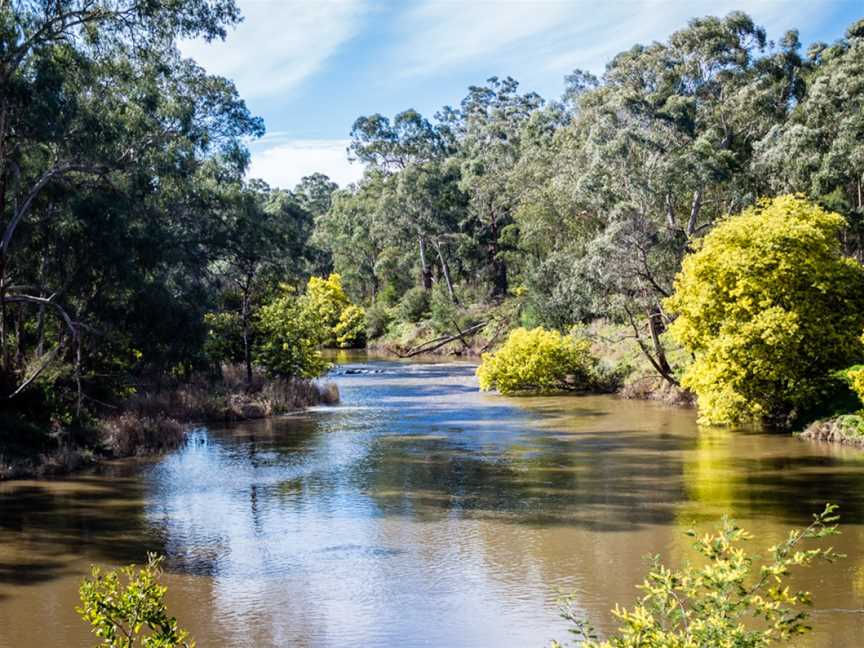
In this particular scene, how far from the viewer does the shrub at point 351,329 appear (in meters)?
64.0

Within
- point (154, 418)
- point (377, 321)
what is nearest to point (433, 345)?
point (377, 321)

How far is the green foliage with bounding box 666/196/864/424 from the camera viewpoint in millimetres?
22859

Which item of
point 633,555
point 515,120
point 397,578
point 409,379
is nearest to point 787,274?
point 633,555

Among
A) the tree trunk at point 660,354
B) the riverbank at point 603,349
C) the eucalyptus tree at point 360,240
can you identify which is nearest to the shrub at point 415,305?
the riverbank at point 603,349

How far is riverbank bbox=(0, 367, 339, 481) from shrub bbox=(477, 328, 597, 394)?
20.6ft

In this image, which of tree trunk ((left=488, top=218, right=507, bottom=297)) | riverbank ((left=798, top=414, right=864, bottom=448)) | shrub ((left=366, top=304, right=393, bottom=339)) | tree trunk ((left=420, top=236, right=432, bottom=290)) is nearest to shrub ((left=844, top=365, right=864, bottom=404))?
riverbank ((left=798, top=414, right=864, bottom=448))

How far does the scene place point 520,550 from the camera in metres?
13.9

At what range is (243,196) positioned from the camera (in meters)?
35.5

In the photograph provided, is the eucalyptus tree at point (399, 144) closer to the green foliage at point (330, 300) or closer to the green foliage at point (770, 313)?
the green foliage at point (330, 300)

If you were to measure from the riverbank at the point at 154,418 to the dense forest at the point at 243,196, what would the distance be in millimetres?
487

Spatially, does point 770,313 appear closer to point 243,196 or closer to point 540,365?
point 540,365

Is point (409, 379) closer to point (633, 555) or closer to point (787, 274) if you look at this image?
point (787, 274)

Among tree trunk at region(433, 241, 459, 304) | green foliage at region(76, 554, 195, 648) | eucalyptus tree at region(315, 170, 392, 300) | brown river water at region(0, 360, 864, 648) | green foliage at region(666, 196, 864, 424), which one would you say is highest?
eucalyptus tree at region(315, 170, 392, 300)

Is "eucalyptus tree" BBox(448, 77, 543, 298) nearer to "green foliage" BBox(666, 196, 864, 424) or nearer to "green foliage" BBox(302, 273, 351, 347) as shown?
"green foliage" BBox(302, 273, 351, 347)
